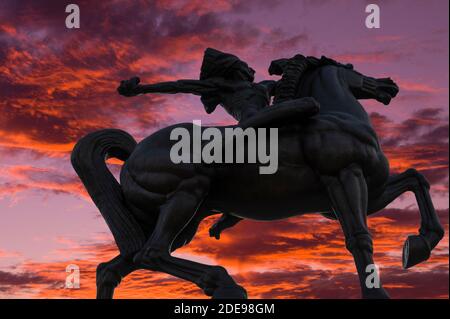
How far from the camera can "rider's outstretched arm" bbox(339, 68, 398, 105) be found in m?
6.94

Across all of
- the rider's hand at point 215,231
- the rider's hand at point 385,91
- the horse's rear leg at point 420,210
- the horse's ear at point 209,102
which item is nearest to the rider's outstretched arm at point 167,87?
the horse's ear at point 209,102

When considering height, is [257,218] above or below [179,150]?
below

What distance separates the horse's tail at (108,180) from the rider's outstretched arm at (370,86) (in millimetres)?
2413

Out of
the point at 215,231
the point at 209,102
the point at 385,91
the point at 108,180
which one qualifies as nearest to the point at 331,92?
the point at 385,91

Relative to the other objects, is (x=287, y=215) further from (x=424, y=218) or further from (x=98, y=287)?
(x=98, y=287)

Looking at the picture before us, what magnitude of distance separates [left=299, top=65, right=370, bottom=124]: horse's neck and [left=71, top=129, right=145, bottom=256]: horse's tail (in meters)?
1.97

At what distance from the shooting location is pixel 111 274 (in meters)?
6.22

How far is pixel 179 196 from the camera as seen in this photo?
6051 millimetres

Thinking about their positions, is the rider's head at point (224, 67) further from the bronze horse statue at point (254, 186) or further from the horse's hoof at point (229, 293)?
the horse's hoof at point (229, 293)

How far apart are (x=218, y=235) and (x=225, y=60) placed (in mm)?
1899

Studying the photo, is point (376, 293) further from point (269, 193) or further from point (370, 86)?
point (370, 86)
